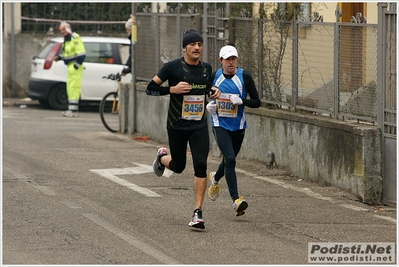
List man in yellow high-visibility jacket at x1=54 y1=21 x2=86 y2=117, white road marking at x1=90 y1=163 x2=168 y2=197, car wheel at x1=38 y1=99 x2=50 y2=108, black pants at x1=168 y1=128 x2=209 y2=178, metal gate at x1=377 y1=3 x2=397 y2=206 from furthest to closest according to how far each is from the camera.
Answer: car wheel at x1=38 y1=99 x2=50 y2=108 < man in yellow high-visibility jacket at x1=54 y1=21 x2=86 y2=117 < white road marking at x1=90 y1=163 x2=168 y2=197 < metal gate at x1=377 y1=3 x2=397 y2=206 < black pants at x1=168 y1=128 x2=209 y2=178

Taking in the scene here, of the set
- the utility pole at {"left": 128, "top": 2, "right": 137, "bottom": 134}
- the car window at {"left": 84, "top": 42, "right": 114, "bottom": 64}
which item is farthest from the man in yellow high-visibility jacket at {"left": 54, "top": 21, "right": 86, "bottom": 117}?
the utility pole at {"left": 128, "top": 2, "right": 137, "bottom": 134}

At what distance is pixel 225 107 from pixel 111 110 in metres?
9.18

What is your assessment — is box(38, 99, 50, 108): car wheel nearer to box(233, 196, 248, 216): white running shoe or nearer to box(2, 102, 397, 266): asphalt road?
box(2, 102, 397, 266): asphalt road

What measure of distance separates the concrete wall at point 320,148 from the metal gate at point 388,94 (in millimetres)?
96

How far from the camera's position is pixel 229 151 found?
10008 mm

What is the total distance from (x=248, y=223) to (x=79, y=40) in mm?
12294

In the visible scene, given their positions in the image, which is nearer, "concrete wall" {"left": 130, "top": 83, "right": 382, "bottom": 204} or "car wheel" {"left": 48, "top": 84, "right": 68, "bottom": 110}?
"concrete wall" {"left": 130, "top": 83, "right": 382, "bottom": 204}

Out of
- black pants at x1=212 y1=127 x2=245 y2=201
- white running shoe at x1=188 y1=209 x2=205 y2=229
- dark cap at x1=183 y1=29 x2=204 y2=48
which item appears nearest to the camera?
white running shoe at x1=188 y1=209 x2=205 y2=229

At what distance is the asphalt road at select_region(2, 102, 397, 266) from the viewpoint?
8148 mm

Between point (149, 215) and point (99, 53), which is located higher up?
point (99, 53)

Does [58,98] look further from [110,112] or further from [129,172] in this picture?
[129,172]

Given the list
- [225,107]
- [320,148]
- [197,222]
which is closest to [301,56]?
[320,148]

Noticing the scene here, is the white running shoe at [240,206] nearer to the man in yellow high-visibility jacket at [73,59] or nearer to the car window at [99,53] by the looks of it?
the man in yellow high-visibility jacket at [73,59]

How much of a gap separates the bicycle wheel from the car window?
4261mm
